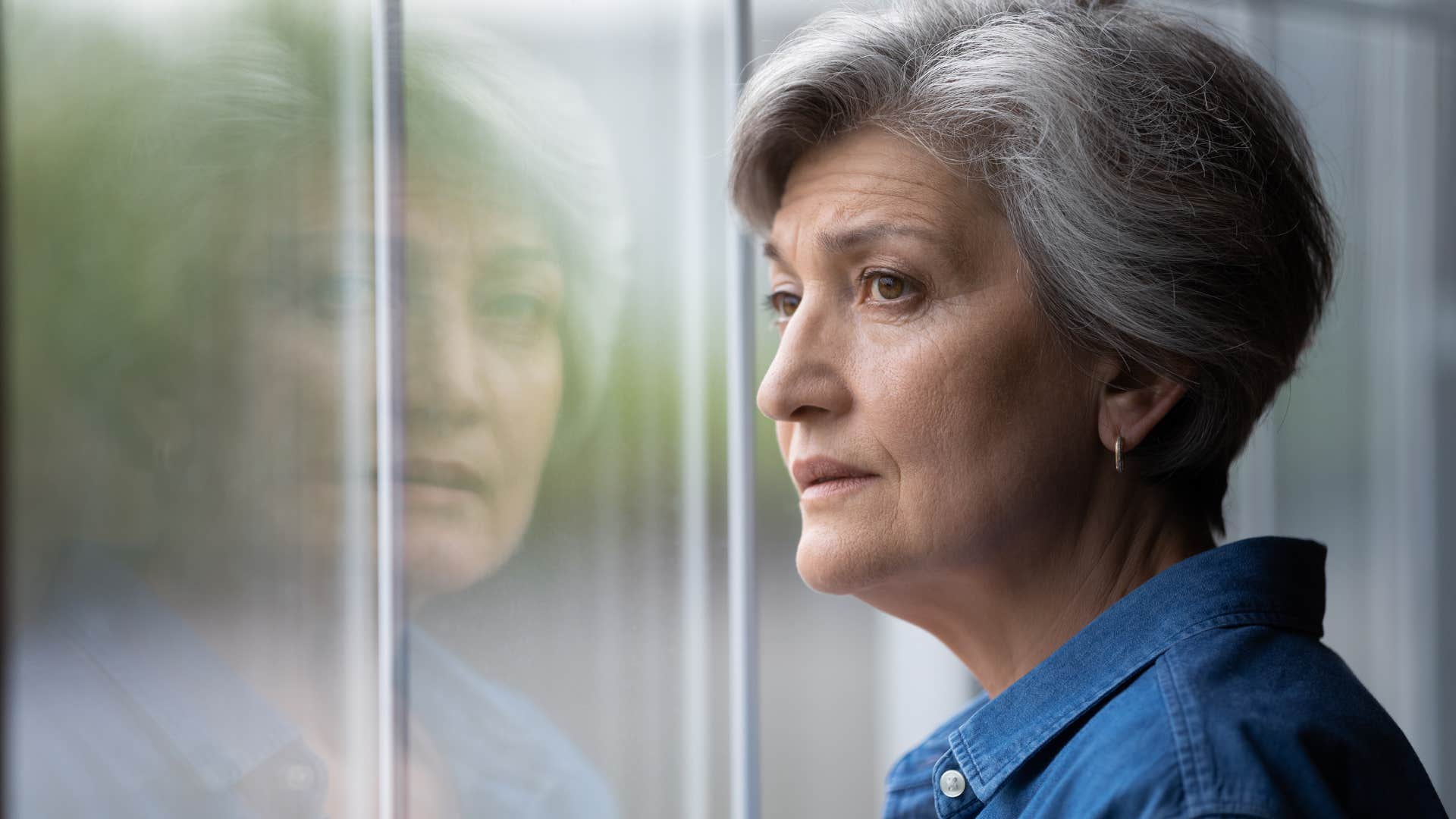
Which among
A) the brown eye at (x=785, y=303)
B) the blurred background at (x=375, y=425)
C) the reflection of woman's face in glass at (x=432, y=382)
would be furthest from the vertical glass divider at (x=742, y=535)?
the reflection of woman's face in glass at (x=432, y=382)

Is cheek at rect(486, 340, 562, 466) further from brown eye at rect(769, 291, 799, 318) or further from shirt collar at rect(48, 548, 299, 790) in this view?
shirt collar at rect(48, 548, 299, 790)

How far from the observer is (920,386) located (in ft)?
3.95

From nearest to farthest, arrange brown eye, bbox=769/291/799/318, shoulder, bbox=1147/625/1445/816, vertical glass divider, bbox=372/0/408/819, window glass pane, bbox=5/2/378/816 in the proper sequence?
shoulder, bbox=1147/625/1445/816, window glass pane, bbox=5/2/378/816, vertical glass divider, bbox=372/0/408/819, brown eye, bbox=769/291/799/318

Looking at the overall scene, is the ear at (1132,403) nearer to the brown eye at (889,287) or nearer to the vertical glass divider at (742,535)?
the brown eye at (889,287)

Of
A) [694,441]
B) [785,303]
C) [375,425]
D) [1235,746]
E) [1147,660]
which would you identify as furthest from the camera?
[694,441]

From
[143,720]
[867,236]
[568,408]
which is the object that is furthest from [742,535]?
[143,720]

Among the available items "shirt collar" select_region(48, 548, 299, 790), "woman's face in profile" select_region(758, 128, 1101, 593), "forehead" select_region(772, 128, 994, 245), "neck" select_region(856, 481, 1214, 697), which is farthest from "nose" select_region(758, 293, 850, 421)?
"shirt collar" select_region(48, 548, 299, 790)

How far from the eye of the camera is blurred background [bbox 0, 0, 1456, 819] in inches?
43.2

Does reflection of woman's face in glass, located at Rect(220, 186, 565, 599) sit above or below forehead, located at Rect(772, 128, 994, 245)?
below

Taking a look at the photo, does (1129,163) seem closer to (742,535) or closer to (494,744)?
(742,535)

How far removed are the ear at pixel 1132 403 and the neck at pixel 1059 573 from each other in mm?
61

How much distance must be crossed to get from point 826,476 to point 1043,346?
265 millimetres

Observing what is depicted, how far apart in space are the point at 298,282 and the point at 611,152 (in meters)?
0.43

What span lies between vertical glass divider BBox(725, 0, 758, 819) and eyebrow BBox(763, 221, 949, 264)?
15.4 inches
